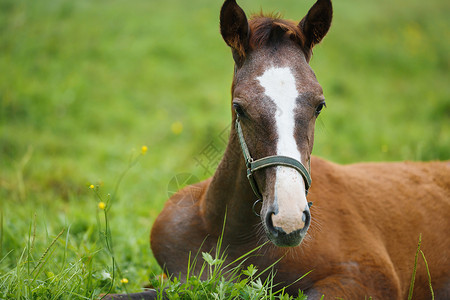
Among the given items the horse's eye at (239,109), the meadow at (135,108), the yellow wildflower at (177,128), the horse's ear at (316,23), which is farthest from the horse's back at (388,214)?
the yellow wildflower at (177,128)

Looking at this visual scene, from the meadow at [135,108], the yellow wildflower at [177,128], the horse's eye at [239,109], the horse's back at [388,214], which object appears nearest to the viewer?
the horse's eye at [239,109]

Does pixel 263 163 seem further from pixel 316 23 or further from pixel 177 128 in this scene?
pixel 177 128

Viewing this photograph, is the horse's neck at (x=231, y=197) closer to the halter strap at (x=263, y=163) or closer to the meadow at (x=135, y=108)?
the halter strap at (x=263, y=163)

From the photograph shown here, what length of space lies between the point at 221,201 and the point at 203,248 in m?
0.36

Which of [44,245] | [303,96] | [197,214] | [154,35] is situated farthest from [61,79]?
[303,96]

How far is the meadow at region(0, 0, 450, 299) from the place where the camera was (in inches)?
161

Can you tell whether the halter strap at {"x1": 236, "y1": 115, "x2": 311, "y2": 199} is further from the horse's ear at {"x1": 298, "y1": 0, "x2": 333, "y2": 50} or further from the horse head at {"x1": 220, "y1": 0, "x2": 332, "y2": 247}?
the horse's ear at {"x1": 298, "y1": 0, "x2": 333, "y2": 50}

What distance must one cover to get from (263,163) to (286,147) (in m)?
0.15

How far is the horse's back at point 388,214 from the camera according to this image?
300 centimetres

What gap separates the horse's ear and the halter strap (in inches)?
29.9

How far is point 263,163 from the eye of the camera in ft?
7.42

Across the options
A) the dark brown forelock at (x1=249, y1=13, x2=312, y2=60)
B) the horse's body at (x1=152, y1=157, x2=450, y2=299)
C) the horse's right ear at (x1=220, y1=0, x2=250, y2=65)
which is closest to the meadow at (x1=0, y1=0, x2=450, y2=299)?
the horse's body at (x1=152, y1=157, x2=450, y2=299)

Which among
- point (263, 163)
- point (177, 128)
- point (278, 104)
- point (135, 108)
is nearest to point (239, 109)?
point (278, 104)

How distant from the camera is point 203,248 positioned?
2887mm
